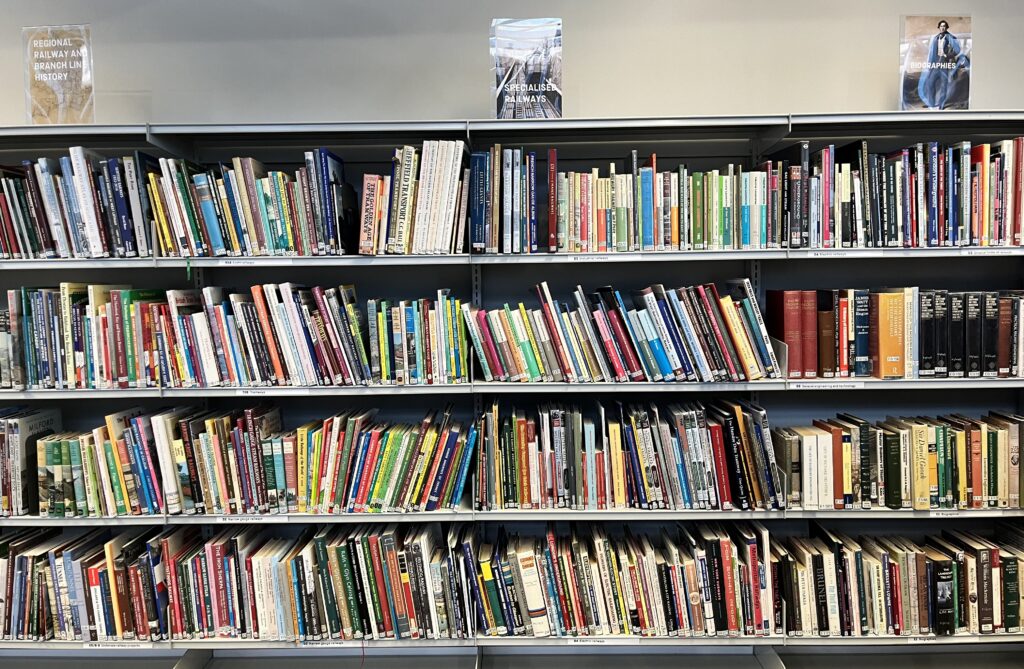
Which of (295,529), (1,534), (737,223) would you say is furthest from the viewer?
(295,529)

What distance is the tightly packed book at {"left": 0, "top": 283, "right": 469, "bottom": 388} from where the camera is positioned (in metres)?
2.06

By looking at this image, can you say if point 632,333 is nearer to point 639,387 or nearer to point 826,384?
point 639,387

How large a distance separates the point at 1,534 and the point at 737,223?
9.94 feet

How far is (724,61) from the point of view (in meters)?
2.38

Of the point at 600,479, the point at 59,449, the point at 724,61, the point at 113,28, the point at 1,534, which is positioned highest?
the point at 113,28

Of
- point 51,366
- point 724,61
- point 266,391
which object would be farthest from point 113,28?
point 724,61

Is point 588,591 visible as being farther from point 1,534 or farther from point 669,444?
point 1,534

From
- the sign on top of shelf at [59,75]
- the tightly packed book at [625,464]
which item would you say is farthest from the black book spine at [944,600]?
the sign on top of shelf at [59,75]

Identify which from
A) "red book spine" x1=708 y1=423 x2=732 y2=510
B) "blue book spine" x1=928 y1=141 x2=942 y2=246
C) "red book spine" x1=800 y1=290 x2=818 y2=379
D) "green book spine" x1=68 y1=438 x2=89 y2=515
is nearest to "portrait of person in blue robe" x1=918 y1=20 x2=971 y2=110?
"blue book spine" x1=928 y1=141 x2=942 y2=246

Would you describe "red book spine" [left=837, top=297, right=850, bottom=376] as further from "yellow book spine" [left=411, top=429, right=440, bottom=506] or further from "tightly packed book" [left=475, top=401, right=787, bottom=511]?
"yellow book spine" [left=411, top=429, right=440, bottom=506]

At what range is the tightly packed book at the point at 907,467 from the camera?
2070 mm

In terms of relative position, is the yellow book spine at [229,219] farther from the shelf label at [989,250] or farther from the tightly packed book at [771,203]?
the shelf label at [989,250]

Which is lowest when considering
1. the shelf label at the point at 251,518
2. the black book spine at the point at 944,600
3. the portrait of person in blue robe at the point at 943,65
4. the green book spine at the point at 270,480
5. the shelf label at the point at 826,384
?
A: the black book spine at the point at 944,600

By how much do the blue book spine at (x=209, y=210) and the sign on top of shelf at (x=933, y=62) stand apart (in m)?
2.49
